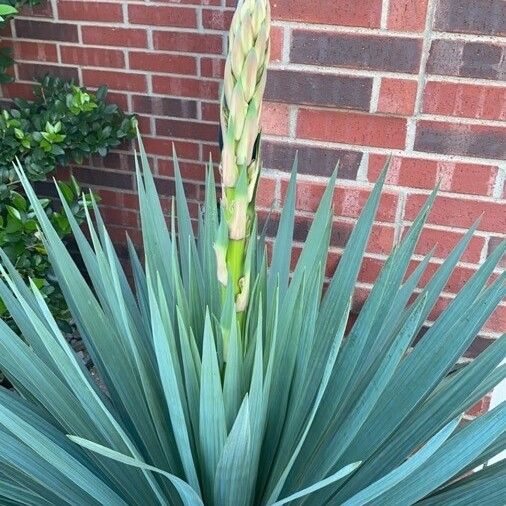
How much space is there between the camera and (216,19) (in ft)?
7.66

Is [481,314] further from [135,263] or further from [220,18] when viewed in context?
[220,18]

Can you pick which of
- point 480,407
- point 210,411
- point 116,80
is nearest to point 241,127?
point 210,411

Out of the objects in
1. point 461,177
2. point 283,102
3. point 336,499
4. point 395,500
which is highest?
point 283,102

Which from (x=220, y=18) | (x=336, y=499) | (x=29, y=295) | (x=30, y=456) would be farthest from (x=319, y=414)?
(x=220, y=18)

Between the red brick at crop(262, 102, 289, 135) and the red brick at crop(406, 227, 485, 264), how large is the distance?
454 mm

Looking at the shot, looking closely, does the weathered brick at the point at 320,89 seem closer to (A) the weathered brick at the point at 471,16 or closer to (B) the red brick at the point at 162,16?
(A) the weathered brick at the point at 471,16

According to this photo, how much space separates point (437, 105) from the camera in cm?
148

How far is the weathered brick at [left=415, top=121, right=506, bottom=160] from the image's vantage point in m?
1.47

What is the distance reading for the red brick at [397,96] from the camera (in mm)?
1464

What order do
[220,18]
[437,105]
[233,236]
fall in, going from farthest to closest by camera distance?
1. [220,18]
2. [437,105]
3. [233,236]

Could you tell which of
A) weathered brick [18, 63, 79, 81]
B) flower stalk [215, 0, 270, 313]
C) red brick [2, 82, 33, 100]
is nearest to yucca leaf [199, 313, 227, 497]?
flower stalk [215, 0, 270, 313]

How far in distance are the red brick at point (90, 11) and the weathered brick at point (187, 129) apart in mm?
433

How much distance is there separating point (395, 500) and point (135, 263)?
83 cm

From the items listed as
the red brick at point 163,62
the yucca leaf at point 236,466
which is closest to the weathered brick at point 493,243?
the yucca leaf at point 236,466
